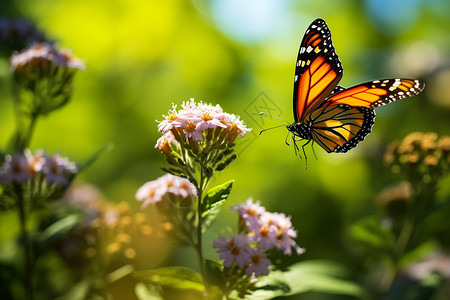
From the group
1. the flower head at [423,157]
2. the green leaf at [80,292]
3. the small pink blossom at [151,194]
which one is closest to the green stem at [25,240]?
the green leaf at [80,292]

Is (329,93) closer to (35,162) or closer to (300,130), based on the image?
(300,130)

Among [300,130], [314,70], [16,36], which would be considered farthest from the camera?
[16,36]

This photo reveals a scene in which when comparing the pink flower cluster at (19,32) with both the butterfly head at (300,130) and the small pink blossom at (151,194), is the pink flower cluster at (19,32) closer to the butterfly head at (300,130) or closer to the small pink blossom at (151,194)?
the small pink blossom at (151,194)

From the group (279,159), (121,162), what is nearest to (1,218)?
(121,162)

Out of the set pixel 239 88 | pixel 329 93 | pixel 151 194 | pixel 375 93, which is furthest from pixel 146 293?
pixel 239 88

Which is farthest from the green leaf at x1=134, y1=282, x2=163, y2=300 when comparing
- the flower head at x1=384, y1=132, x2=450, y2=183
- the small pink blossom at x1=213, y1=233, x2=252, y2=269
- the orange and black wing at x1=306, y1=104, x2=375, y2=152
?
the flower head at x1=384, y1=132, x2=450, y2=183
